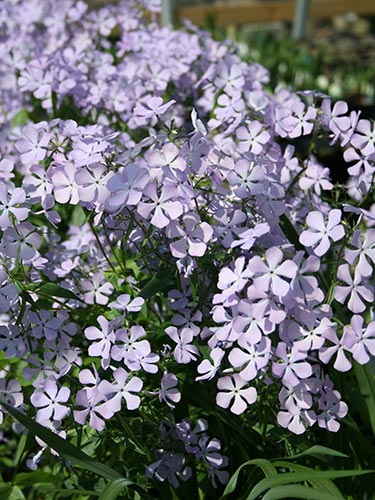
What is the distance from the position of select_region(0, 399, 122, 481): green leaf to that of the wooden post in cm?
531

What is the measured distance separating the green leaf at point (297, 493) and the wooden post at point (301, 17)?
5377 mm

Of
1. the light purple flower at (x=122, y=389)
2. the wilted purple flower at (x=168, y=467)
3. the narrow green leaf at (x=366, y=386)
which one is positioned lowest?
the wilted purple flower at (x=168, y=467)

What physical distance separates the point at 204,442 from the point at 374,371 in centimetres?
43

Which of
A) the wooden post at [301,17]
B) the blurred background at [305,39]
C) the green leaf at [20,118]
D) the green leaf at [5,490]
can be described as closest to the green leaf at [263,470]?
the green leaf at [5,490]

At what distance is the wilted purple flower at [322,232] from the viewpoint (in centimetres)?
125

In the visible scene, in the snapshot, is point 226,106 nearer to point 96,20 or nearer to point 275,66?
point 96,20

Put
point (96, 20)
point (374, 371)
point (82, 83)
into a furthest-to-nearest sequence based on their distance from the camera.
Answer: point (96, 20) < point (82, 83) < point (374, 371)

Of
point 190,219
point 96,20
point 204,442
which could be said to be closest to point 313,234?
point 190,219

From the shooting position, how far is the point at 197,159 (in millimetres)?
1335

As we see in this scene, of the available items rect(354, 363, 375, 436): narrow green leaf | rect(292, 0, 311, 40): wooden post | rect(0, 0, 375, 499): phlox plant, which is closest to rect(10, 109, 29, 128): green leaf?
rect(0, 0, 375, 499): phlox plant

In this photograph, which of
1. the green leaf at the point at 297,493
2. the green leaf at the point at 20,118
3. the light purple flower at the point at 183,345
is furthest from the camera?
the green leaf at the point at 20,118

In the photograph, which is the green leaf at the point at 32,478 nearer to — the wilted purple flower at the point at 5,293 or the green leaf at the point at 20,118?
the wilted purple flower at the point at 5,293

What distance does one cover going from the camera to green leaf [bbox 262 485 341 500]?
1.14 metres

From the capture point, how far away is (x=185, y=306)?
147 centimetres
